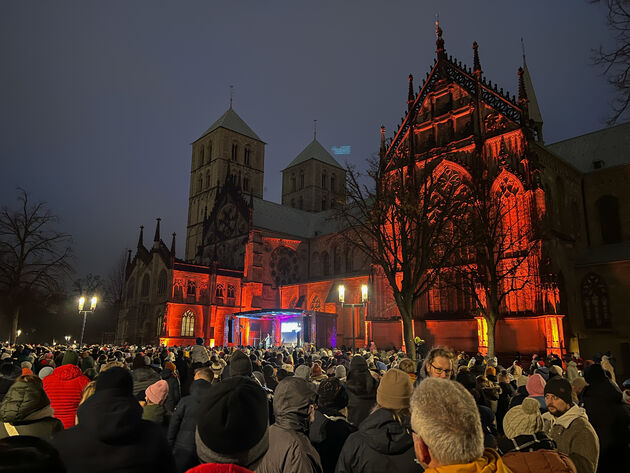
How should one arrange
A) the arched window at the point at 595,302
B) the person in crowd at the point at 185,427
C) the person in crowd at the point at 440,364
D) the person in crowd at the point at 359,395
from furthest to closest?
the arched window at the point at 595,302 → the person in crowd at the point at 440,364 → the person in crowd at the point at 359,395 → the person in crowd at the point at 185,427

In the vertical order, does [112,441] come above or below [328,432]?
above

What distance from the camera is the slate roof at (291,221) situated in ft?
187

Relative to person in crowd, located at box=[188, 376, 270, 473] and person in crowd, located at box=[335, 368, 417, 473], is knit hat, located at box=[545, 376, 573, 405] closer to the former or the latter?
person in crowd, located at box=[335, 368, 417, 473]

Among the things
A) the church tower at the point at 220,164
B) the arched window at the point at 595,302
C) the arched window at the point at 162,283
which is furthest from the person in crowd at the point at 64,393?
the church tower at the point at 220,164

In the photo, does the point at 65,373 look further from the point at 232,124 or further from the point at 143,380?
the point at 232,124

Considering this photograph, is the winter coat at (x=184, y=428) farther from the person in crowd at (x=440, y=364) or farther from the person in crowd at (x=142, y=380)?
the person in crowd at (x=440, y=364)

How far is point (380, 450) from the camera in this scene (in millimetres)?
3361

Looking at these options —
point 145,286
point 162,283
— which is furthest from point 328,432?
point 145,286

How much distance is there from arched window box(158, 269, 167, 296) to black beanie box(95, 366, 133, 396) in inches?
1985

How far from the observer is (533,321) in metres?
26.9

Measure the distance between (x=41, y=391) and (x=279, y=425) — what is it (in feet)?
7.21

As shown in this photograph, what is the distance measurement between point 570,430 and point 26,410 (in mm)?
5088

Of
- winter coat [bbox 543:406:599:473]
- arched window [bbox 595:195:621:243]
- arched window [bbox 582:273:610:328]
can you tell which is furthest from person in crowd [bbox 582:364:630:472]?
arched window [bbox 595:195:621:243]

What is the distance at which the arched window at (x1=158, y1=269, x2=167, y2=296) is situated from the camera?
50922 millimetres
